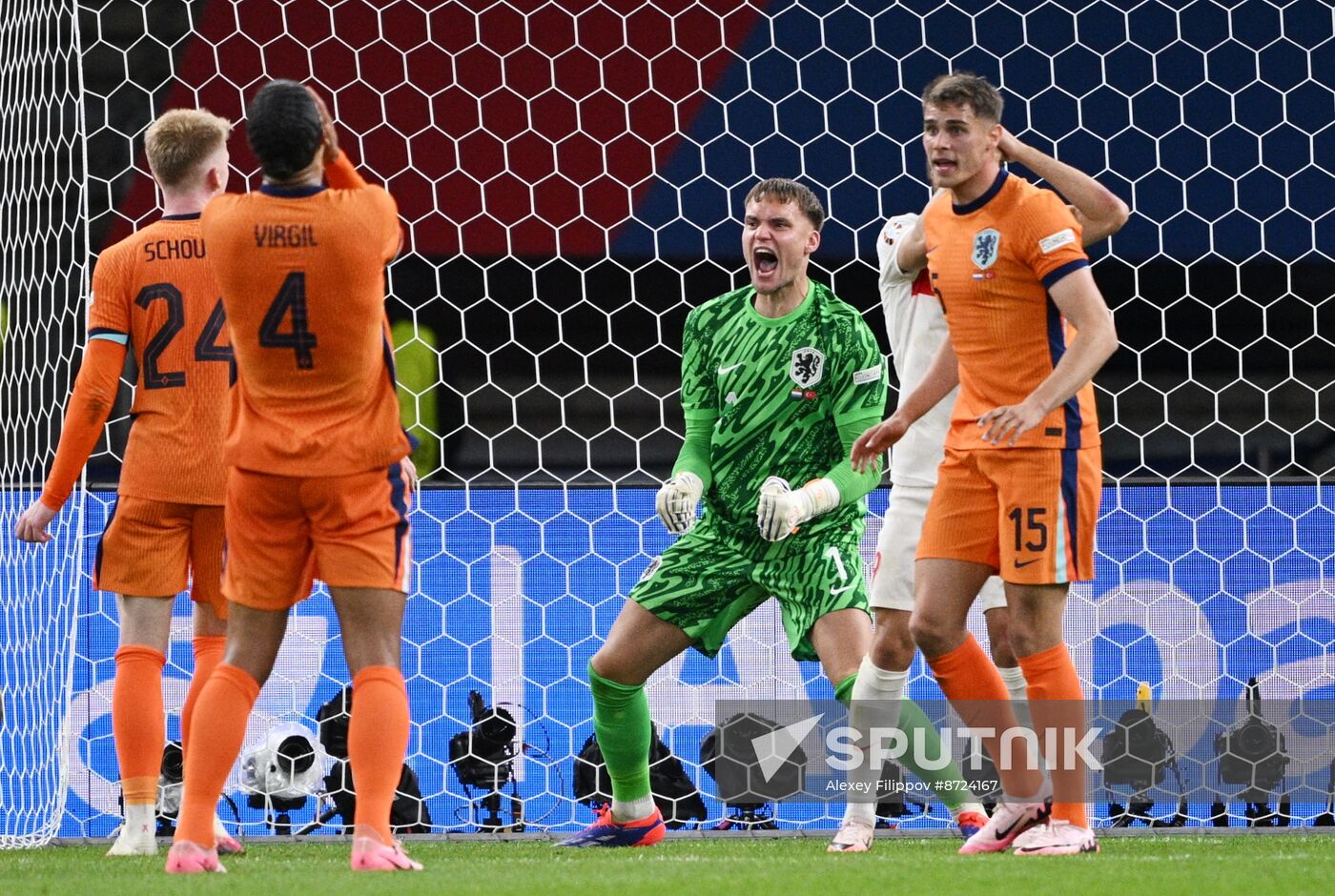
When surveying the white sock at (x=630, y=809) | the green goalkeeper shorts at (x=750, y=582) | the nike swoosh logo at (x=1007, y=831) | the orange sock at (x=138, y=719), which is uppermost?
the green goalkeeper shorts at (x=750, y=582)

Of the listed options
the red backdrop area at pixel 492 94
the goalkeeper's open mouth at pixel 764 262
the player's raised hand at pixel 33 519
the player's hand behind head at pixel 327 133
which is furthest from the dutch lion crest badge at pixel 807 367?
the red backdrop area at pixel 492 94

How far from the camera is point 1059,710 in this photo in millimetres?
3266

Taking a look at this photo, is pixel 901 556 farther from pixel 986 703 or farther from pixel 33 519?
pixel 33 519

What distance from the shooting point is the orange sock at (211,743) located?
2.92m

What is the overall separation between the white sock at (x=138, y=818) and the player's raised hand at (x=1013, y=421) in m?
1.85

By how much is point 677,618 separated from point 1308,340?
3506 mm

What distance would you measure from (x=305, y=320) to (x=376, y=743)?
70 centimetres

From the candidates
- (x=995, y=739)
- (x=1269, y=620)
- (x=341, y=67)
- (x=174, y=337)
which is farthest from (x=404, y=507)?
(x=341, y=67)

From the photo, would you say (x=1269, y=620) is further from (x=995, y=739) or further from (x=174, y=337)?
(x=174, y=337)

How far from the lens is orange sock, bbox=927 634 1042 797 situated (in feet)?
11.7

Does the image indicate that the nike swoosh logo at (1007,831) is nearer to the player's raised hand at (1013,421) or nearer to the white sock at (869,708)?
the white sock at (869,708)

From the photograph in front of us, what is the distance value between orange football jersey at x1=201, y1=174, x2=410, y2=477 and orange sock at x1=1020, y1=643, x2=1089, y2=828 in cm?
126

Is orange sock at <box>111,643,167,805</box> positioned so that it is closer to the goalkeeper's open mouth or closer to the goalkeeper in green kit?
the goalkeeper in green kit

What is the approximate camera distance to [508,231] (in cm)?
624
